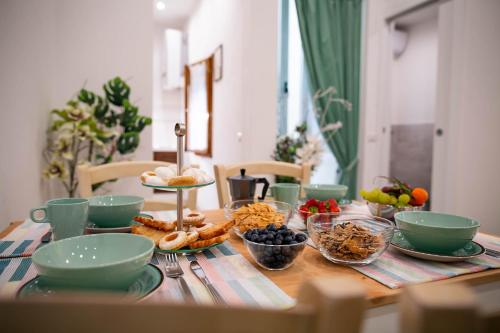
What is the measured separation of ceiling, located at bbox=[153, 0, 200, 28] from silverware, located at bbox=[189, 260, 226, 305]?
5024 mm

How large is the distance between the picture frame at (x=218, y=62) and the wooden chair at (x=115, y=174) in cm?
267

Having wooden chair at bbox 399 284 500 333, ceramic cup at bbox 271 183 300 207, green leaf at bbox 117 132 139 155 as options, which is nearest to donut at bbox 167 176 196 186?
ceramic cup at bbox 271 183 300 207

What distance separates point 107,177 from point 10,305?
1.38m

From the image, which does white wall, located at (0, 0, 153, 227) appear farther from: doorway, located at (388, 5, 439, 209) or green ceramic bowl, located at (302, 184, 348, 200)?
doorway, located at (388, 5, 439, 209)

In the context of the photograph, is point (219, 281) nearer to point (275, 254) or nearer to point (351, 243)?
point (275, 254)

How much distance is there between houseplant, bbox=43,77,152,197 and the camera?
2.24 metres

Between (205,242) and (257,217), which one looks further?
(257,217)

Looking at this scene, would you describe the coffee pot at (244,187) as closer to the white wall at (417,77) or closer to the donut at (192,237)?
the donut at (192,237)

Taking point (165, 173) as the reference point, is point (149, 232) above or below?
below

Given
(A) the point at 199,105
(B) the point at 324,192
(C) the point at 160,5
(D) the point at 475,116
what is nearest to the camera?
(B) the point at 324,192

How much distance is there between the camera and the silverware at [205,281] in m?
0.56

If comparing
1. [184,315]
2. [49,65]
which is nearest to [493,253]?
[184,315]

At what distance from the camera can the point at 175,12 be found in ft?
18.1

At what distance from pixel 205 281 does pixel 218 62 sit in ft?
12.3
